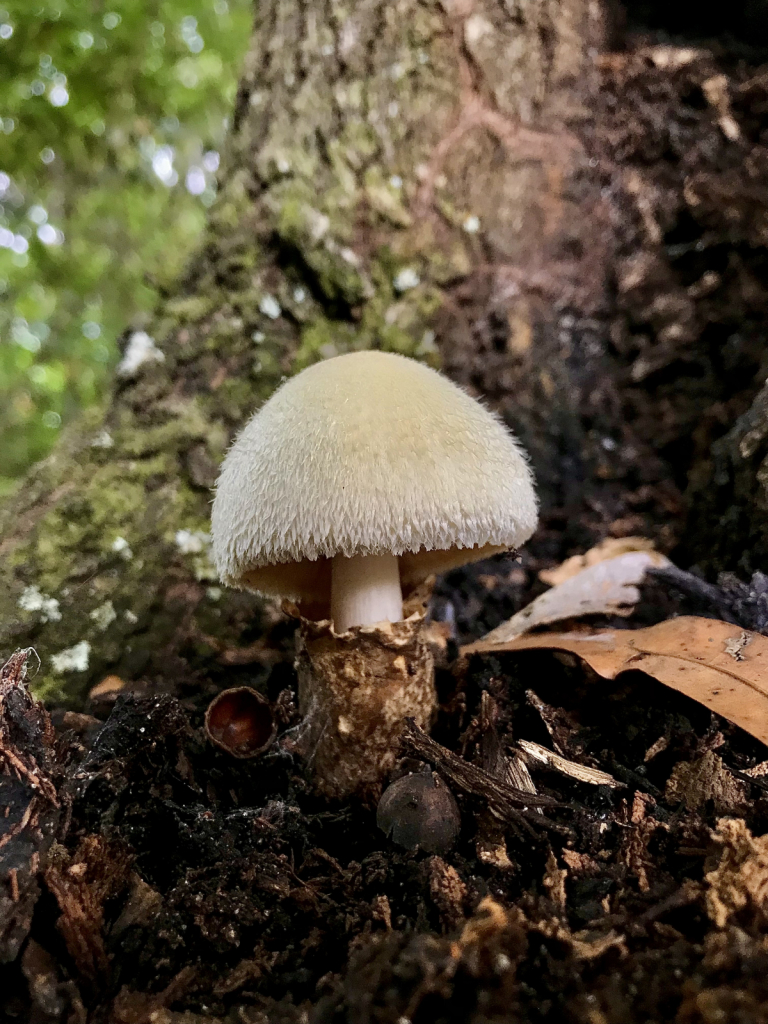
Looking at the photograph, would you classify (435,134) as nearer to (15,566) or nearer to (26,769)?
(15,566)

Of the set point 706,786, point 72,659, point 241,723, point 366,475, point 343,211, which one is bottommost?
point 72,659

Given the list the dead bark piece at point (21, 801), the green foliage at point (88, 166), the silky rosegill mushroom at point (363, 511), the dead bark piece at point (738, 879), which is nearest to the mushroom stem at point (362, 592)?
the silky rosegill mushroom at point (363, 511)

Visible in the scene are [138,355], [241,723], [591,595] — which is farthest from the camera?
[138,355]

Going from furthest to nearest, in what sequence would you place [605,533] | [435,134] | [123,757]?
1. [435,134]
2. [605,533]
3. [123,757]

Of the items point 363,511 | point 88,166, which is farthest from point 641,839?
point 88,166

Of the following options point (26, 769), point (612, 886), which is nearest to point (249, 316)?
point (26, 769)

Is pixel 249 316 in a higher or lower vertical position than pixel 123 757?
higher

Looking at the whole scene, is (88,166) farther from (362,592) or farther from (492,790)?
(492,790)
